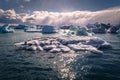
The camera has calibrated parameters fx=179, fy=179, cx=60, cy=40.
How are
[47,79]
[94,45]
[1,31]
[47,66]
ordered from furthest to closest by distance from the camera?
1. [1,31]
2. [94,45]
3. [47,66]
4. [47,79]

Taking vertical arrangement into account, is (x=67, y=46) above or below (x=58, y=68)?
above

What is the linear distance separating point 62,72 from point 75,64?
22.5ft

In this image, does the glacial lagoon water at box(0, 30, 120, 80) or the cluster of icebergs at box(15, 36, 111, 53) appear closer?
the glacial lagoon water at box(0, 30, 120, 80)

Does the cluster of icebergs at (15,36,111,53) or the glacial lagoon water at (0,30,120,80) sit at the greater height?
the cluster of icebergs at (15,36,111,53)

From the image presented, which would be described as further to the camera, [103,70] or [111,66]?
[111,66]

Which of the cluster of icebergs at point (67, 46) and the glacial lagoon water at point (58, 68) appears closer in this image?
the glacial lagoon water at point (58, 68)

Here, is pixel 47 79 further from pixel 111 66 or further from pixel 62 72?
pixel 111 66

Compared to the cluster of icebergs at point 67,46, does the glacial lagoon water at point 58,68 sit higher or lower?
lower

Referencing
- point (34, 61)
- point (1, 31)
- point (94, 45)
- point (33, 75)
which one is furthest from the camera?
point (1, 31)

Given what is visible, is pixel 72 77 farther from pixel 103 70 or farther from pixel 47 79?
pixel 103 70

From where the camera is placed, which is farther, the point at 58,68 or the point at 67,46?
the point at 67,46

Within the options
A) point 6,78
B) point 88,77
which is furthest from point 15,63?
point 88,77

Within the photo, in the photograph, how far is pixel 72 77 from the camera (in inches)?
1181

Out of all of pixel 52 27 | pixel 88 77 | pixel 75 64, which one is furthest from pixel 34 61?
pixel 52 27
